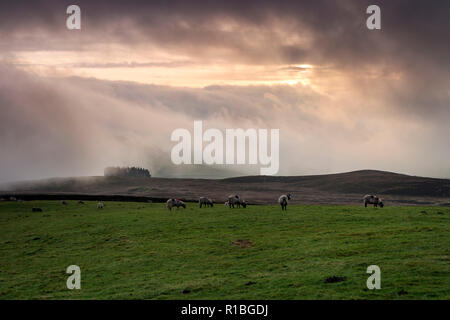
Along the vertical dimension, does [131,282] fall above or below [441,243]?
below

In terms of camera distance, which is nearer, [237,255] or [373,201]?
[237,255]

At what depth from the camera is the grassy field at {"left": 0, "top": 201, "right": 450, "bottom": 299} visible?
2052 centimetres

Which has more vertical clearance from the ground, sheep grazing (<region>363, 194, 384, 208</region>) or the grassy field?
sheep grazing (<region>363, 194, 384, 208</region>)

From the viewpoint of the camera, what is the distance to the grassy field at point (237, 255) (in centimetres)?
2052

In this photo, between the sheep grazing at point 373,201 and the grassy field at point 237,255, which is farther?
the sheep grazing at point 373,201

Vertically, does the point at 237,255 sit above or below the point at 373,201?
below

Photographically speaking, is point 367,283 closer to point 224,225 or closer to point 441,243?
point 441,243

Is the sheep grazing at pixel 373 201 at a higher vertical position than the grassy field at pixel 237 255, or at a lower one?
higher

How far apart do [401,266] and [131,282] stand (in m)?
14.8

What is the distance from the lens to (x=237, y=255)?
93.1 ft

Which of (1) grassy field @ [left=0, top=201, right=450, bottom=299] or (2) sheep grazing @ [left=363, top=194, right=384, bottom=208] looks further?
(2) sheep grazing @ [left=363, top=194, right=384, bottom=208]
